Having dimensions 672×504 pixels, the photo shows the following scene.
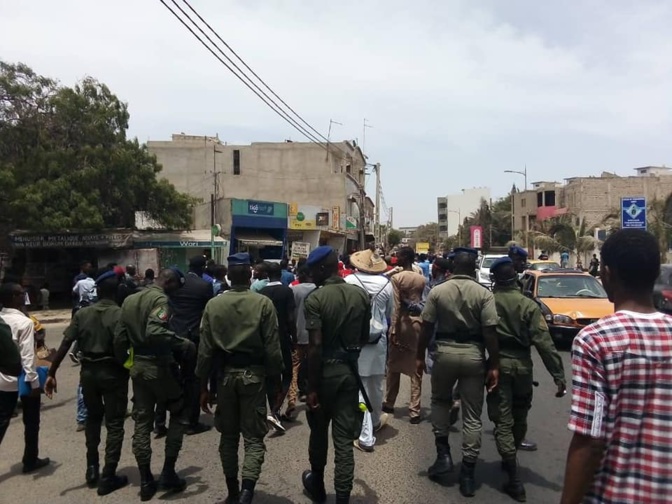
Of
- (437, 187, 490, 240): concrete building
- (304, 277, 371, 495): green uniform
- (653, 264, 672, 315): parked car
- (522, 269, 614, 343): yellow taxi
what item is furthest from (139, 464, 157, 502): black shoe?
(437, 187, 490, 240): concrete building

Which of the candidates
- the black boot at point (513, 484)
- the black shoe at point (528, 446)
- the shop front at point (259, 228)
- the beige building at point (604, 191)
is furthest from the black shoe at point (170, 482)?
the beige building at point (604, 191)

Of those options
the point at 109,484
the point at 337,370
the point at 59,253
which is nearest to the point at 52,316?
the point at 59,253

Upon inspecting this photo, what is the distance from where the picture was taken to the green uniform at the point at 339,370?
4098 mm

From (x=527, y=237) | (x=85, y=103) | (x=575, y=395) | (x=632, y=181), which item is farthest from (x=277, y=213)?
(x=632, y=181)

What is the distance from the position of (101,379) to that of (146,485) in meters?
0.93

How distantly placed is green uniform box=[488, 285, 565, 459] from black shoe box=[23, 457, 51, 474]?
4.08m

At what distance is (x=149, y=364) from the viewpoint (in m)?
4.61

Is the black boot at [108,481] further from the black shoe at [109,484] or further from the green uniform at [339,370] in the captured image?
→ the green uniform at [339,370]

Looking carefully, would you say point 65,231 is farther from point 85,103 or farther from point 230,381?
point 230,381

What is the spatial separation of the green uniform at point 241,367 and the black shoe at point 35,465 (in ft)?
7.37

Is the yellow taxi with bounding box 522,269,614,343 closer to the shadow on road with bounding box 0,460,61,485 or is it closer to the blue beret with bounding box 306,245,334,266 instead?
the blue beret with bounding box 306,245,334,266

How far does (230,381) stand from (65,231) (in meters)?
19.1

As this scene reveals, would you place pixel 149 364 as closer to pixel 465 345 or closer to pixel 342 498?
pixel 342 498

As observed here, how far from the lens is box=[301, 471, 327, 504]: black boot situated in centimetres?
436
